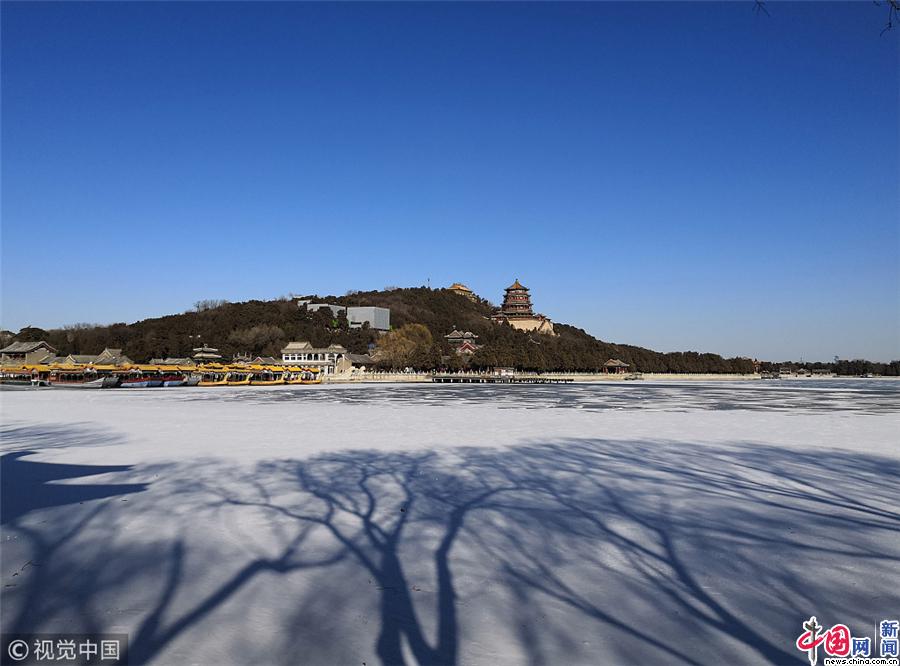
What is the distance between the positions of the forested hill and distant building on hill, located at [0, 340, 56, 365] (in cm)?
466

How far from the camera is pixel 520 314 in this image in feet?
364

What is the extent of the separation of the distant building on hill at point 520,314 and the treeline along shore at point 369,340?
497 centimetres

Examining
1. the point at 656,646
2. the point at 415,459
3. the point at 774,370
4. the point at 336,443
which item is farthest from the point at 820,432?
the point at 774,370

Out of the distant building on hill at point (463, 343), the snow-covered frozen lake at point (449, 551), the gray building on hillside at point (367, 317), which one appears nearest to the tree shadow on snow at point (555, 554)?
the snow-covered frozen lake at point (449, 551)

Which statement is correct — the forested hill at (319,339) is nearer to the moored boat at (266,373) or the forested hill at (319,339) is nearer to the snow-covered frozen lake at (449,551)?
the moored boat at (266,373)

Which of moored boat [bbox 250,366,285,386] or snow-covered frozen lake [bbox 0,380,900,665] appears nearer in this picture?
snow-covered frozen lake [bbox 0,380,900,665]

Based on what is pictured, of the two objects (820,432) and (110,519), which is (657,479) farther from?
(820,432)

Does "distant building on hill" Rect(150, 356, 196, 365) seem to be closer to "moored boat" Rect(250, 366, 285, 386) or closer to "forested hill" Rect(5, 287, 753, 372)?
"forested hill" Rect(5, 287, 753, 372)

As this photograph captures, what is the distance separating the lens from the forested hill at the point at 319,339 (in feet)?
269

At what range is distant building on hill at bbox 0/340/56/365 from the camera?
85.9m

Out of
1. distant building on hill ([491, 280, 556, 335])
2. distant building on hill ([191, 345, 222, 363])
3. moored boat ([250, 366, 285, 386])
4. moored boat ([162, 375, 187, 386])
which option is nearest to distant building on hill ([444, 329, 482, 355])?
distant building on hill ([491, 280, 556, 335])

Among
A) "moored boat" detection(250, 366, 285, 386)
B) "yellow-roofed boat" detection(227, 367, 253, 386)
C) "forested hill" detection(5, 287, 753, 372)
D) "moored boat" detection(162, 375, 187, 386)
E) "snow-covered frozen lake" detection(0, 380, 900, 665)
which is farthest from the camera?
"forested hill" detection(5, 287, 753, 372)

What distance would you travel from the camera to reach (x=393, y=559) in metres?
5.11

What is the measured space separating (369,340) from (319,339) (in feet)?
28.8
